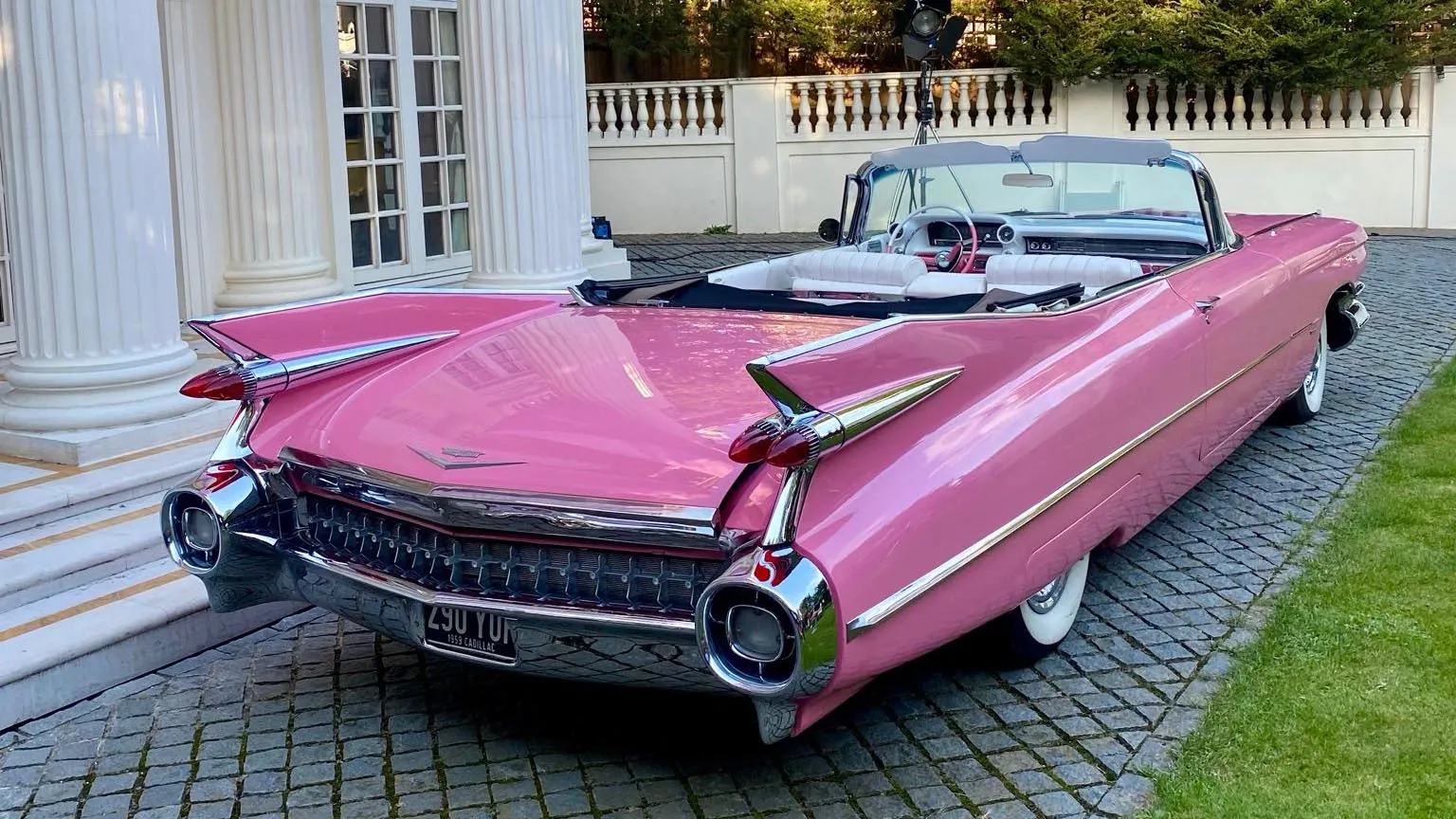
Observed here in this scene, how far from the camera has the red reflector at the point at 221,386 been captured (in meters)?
3.91

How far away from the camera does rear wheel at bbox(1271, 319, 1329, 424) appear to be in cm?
675

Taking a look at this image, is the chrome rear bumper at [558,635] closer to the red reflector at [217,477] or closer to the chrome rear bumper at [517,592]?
the chrome rear bumper at [517,592]

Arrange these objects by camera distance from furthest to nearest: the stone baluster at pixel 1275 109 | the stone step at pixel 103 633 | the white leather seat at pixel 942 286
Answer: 1. the stone baluster at pixel 1275 109
2. the white leather seat at pixel 942 286
3. the stone step at pixel 103 633

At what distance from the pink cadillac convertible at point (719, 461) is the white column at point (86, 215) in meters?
1.68

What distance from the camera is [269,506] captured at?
379 centimetres

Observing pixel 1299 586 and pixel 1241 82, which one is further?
pixel 1241 82

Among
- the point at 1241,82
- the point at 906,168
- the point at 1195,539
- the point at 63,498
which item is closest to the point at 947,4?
the point at 1241,82

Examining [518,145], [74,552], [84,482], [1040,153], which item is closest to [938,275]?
[1040,153]

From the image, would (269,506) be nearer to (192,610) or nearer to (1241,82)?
(192,610)

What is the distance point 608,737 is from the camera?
3.82m

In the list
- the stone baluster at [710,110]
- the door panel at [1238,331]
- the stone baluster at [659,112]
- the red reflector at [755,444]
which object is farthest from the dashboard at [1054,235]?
the stone baluster at [659,112]

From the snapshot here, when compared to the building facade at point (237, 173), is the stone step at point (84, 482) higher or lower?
lower

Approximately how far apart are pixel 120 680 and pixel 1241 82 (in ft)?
44.4

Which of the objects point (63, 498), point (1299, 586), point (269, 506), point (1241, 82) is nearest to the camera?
point (269, 506)
